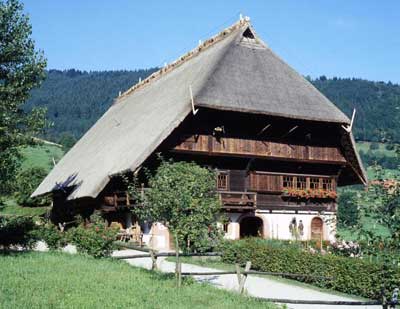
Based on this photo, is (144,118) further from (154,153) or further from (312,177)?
(312,177)

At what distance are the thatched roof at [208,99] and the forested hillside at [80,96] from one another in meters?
77.4

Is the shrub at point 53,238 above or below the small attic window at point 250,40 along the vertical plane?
below

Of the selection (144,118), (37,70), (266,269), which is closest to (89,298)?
(266,269)

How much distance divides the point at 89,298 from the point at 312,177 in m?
20.9

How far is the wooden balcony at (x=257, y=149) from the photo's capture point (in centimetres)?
2764

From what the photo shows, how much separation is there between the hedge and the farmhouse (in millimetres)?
5902

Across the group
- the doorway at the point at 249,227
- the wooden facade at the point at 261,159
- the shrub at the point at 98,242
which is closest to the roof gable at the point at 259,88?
the wooden facade at the point at 261,159

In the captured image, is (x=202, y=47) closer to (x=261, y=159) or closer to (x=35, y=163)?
(x=261, y=159)

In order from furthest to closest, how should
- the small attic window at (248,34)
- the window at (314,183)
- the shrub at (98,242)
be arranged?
the small attic window at (248,34), the window at (314,183), the shrub at (98,242)

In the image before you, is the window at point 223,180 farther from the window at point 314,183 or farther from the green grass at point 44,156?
the green grass at point 44,156

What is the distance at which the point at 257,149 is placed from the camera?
29.0 metres

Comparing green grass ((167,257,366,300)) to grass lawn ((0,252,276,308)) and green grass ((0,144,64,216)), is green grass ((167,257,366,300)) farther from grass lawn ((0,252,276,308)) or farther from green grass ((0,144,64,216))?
green grass ((0,144,64,216))

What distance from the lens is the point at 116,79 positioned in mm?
165750

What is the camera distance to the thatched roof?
87.6 ft
